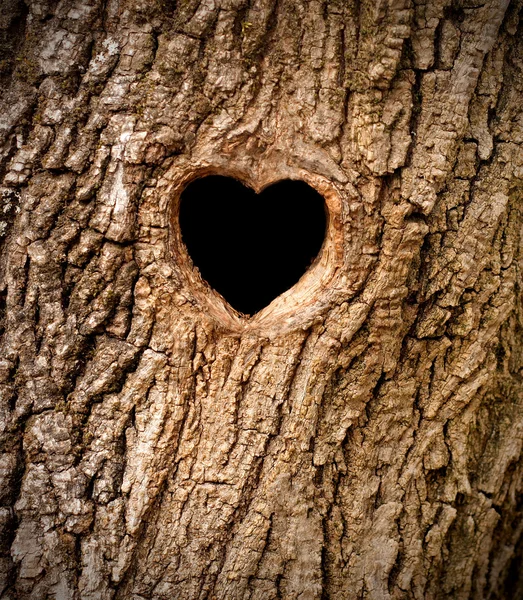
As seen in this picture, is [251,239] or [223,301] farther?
[251,239]

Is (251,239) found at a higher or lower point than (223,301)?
higher

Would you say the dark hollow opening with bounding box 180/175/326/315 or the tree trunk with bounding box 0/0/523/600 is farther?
the dark hollow opening with bounding box 180/175/326/315

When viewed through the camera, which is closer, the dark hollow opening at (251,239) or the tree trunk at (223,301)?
the tree trunk at (223,301)

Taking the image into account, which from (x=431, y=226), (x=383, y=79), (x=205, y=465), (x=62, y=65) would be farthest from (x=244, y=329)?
(x=62, y=65)

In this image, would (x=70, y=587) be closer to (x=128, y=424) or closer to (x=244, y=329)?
(x=128, y=424)
